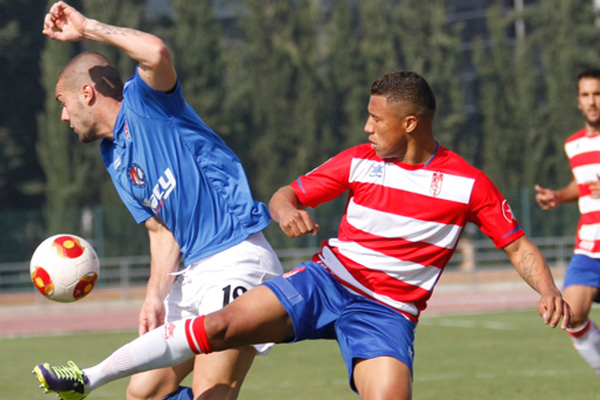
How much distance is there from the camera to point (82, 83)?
510cm

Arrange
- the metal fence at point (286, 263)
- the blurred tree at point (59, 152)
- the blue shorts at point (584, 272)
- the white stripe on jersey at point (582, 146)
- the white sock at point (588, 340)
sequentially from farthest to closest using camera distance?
the blurred tree at point (59, 152), the metal fence at point (286, 263), the white stripe on jersey at point (582, 146), the blue shorts at point (584, 272), the white sock at point (588, 340)

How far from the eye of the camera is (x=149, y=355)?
4.66 metres

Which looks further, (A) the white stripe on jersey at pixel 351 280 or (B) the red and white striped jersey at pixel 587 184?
(B) the red and white striped jersey at pixel 587 184

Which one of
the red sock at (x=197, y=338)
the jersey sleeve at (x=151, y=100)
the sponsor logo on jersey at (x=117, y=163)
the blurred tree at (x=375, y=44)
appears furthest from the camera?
the blurred tree at (x=375, y=44)

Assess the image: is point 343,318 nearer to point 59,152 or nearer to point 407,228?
point 407,228

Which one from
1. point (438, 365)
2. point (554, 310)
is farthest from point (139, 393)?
point (438, 365)

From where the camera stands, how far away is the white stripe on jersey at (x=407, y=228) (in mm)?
4992

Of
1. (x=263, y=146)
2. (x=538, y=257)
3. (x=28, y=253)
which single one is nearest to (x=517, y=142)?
(x=263, y=146)

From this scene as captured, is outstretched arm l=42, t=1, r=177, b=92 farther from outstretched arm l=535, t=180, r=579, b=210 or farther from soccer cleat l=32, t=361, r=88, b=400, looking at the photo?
outstretched arm l=535, t=180, r=579, b=210

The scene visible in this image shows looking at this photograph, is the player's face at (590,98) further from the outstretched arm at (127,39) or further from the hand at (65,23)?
the hand at (65,23)

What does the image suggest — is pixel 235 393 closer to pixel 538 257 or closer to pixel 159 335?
pixel 159 335

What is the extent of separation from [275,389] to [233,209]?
4099 millimetres

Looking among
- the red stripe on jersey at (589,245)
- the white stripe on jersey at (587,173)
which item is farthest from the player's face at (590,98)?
the red stripe on jersey at (589,245)

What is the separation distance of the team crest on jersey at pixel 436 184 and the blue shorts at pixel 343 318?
2.03ft
